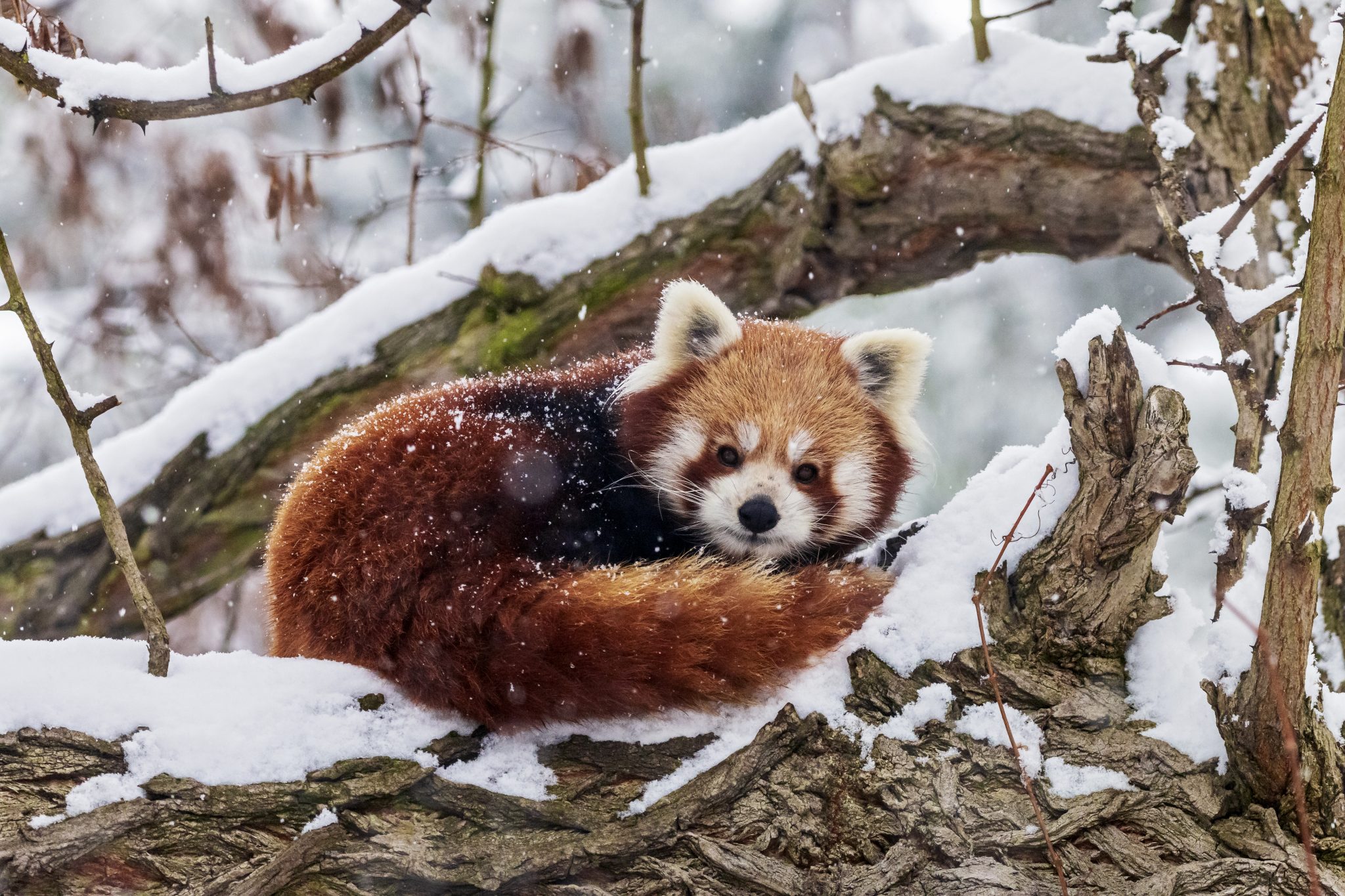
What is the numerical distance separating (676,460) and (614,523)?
0.30 meters

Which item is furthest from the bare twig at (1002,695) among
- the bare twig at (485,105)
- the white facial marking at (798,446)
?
the bare twig at (485,105)

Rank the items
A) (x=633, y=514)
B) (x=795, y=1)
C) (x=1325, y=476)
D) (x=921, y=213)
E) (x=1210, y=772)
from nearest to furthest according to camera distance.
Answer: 1. (x=1325, y=476)
2. (x=1210, y=772)
3. (x=633, y=514)
4. (x=921, y=213)
5. (x=795, y=1)

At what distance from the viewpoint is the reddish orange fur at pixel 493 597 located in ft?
6.95

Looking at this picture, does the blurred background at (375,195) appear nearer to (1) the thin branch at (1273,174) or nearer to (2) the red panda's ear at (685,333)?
(2) the red panda's ear at (685,333)

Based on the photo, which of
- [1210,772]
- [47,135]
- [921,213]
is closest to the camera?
[1210,772]

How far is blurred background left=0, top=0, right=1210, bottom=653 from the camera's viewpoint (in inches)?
227

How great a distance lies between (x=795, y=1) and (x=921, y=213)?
6978mm

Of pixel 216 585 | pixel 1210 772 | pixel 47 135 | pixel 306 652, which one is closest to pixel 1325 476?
pixel 1210 772

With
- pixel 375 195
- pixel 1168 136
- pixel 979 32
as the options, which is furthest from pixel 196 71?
pixel 375 195

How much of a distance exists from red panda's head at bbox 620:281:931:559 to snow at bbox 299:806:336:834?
1.37 m

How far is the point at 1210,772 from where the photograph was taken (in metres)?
2.12

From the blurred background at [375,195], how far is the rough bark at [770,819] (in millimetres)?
1371

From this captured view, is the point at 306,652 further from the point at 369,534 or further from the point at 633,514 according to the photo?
the point at 633,514

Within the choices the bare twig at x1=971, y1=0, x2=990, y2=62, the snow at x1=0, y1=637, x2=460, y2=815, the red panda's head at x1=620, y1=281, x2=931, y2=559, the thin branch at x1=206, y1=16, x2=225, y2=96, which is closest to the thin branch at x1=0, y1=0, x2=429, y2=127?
the thin branch at x1=206, y1=16, x2=225, y2=96
